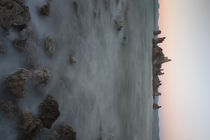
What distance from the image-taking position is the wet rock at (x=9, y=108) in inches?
22.9

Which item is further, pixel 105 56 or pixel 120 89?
pixel 120 89

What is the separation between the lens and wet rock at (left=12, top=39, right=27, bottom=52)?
2.04 feet

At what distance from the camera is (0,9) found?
58cm

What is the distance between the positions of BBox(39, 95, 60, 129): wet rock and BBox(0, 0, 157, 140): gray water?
0.02m

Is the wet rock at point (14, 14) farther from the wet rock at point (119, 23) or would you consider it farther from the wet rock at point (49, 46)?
the wet rock at point (119, 23)

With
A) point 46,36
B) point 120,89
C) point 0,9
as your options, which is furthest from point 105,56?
point 0,9

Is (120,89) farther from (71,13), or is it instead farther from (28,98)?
(28,98)

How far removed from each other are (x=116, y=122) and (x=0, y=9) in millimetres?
898

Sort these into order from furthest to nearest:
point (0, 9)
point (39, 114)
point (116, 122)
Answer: point (116, 122) < point (39, 114) < point (0, 9)

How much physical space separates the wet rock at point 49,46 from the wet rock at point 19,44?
9 centimetres

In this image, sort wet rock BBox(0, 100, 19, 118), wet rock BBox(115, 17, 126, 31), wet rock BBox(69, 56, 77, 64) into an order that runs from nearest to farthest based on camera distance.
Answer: wet rock BBox(0, 100, 19, 118), wet rock BBox(69, 56, 77, 64), wet rock BBox(115, 17, 126, 31)

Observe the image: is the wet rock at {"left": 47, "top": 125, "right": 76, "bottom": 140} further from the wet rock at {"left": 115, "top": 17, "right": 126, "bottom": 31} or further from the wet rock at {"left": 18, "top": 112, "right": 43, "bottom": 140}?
the wet rock at {"left": 115, "top": 17, "right": 126, "bottom": 31}

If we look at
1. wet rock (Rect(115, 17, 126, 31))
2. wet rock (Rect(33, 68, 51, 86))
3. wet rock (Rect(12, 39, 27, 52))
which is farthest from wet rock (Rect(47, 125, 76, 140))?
wet rock (Rect(115, 17, 126, 31))

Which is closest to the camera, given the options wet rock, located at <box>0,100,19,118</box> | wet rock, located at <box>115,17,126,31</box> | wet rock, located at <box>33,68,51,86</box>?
wet rock, located at <box>0,100,19,118</box>
